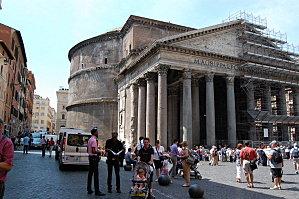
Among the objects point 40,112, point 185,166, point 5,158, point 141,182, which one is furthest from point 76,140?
point 40,112

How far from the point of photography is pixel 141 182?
6363mm

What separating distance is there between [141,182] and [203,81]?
78.2 ft

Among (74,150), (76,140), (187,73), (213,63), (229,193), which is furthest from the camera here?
(213,63)

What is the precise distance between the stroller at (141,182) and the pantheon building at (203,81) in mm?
14920

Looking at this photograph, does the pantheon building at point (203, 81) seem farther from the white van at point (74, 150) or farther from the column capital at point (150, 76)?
the white van at point (74, 150)

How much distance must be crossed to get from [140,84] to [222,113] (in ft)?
33.7

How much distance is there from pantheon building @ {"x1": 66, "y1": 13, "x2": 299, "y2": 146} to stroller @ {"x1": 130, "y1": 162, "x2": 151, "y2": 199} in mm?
14920

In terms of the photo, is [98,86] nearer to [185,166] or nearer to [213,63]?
[213,63]

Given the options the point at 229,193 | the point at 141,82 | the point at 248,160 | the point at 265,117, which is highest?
the point at 141,82

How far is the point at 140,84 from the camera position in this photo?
26500mm

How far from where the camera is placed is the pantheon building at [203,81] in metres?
22.8

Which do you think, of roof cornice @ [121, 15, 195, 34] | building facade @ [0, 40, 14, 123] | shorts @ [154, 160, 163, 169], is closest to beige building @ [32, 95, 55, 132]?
building facade @ [0, 40, 14, 123]

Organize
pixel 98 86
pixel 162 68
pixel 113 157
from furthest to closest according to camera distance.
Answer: pixel 98 86, pixel 162 68, pixel 113 157

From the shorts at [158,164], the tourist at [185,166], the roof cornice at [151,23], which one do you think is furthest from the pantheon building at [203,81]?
the tourist at [185,166]
